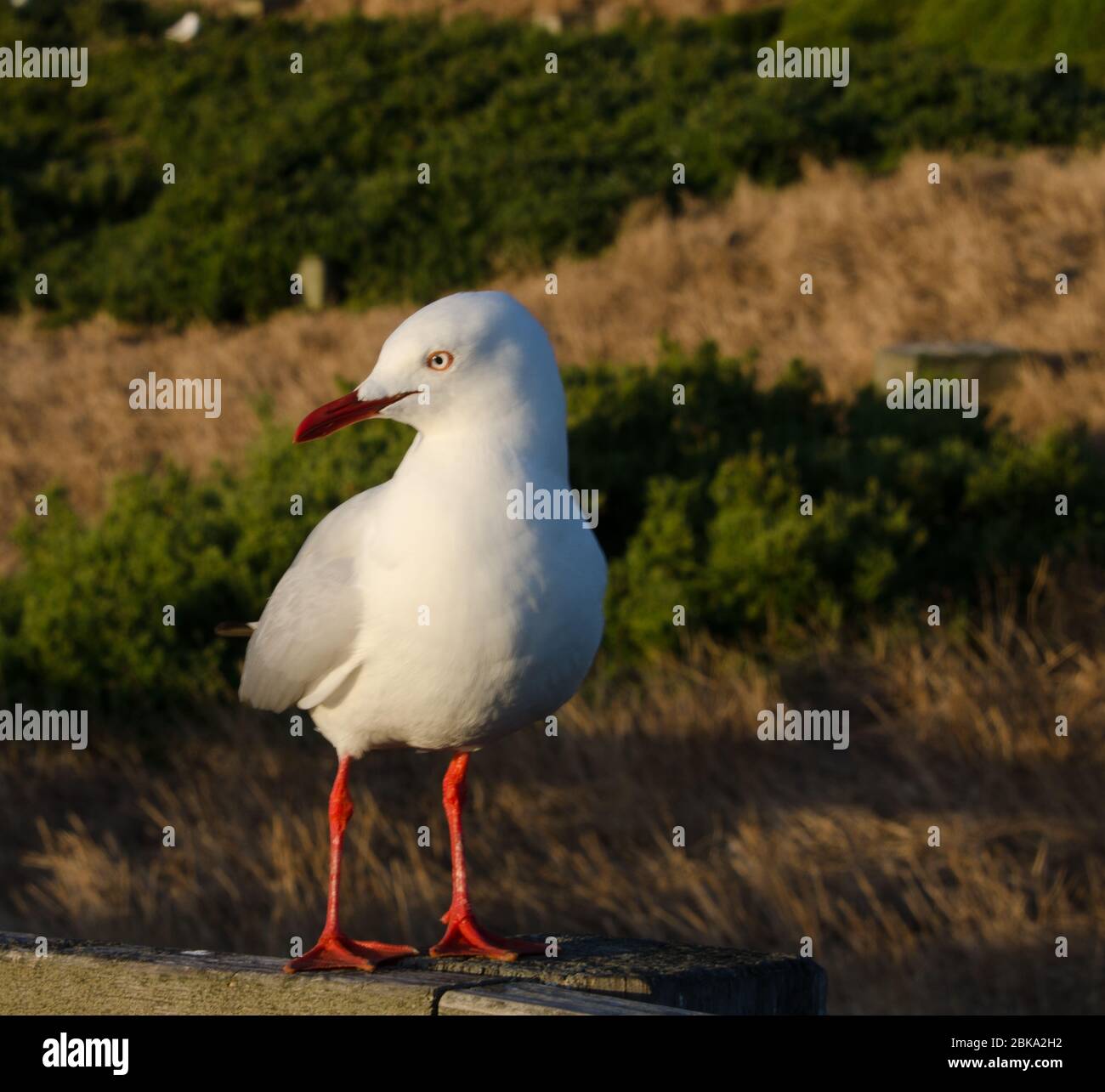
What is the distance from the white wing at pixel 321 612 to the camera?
9.69 ft

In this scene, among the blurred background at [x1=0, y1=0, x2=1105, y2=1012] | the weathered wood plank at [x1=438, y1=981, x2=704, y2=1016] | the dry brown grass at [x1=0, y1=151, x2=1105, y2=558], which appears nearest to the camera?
the weathered wood plank at [x1=438, y1=981, x2=704, y2=1016]

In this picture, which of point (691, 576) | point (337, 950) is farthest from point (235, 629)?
point (691, 576)

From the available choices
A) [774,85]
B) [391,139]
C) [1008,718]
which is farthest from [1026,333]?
[391,139]

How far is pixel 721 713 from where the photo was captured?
7441mm

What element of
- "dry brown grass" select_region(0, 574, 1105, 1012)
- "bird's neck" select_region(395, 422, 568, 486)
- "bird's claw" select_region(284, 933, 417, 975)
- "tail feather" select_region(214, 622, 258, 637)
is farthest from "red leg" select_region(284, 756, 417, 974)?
"dry brown grass" select_region(0, 574, 1105, 1012)

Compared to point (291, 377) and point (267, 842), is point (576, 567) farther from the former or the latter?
point (291, 377)

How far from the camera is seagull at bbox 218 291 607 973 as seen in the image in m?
2.67

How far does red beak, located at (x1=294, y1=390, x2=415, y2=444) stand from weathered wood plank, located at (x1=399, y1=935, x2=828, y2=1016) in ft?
3.21

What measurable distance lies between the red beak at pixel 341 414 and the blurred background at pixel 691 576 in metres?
3.89

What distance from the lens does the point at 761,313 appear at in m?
14.2

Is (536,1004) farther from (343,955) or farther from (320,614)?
(320,614)

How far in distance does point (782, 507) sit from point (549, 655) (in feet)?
20.3

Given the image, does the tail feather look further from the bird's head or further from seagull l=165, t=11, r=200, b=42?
seagull l=165, t=11, r=200, b=42

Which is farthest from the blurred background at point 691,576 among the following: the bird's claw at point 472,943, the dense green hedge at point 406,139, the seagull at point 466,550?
the seagull at point 466,550
